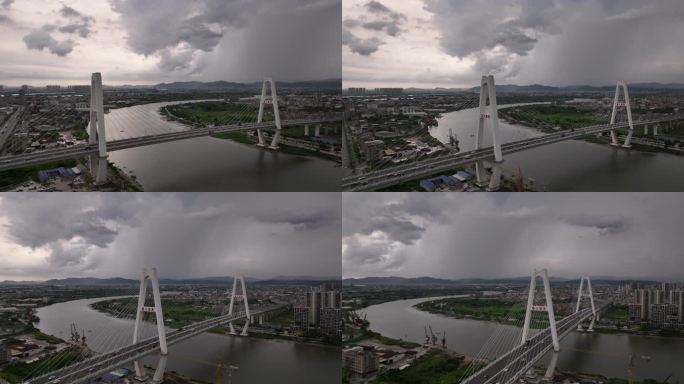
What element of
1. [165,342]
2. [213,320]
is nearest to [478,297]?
[213,320]

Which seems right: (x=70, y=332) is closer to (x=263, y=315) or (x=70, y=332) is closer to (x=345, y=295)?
(x=263, y=315)

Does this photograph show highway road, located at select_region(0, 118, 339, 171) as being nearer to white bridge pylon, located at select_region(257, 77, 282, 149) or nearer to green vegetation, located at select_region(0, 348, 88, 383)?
white bridge pylon, located at select_region(257, 77, 282, 149)


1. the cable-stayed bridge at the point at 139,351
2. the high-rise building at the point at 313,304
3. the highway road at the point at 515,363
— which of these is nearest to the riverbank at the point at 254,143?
the high-rise building at the point at 313,304

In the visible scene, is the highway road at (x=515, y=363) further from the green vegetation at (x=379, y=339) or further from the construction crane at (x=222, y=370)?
the construction crane at (x=222, y=370)

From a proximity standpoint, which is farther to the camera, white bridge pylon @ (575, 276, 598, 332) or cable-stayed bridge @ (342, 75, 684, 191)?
white bridge pylon @ (575, 276, 598, 332)

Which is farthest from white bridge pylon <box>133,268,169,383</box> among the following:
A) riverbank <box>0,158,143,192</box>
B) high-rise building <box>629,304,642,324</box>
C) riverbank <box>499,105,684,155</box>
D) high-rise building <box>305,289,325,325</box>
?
high-rise building <box>629,304,642,324</box>

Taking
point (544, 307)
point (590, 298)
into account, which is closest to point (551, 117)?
point (590, 298)

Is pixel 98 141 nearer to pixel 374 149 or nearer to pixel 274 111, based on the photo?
pixel 374 149
